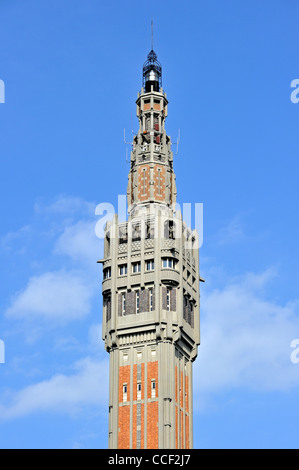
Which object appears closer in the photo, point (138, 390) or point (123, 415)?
point (123, 415)

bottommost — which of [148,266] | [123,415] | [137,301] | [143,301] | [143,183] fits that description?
[123,415]

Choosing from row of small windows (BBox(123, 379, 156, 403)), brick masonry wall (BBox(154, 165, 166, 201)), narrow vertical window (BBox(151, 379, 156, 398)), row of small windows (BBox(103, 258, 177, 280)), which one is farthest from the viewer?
brick masonry wall (BBox(154, 165, 166, 201))

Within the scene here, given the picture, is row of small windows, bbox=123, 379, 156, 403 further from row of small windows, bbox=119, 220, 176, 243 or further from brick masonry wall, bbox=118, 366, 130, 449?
row of small windows, bbox=119, 220, 176, 243

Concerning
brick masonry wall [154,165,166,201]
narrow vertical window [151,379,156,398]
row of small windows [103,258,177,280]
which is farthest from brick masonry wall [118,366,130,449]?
brick masonry wall [154,165,166,201]

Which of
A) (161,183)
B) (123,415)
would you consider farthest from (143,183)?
(123,415)

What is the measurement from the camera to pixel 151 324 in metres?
132

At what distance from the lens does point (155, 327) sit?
433ft

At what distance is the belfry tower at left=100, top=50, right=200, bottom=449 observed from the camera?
129 m

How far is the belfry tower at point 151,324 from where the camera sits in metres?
129

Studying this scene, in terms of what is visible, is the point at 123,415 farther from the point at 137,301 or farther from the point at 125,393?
the point at 137,301

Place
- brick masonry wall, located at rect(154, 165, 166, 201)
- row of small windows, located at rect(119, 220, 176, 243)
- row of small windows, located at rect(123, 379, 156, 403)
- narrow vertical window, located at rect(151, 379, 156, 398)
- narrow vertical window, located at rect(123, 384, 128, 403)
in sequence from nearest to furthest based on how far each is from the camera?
narrow vertical window, located at rect(151, 379, 156, 398) < row of small windows, located at rect(123, 379, 156, 403) < narrow vertical window, located at rect(123, 384, 128, 403) < row of small windows, located at rect(119, 220, 176, 243) < brick masonry wall, located at rect(154, 165, 166, 201)
